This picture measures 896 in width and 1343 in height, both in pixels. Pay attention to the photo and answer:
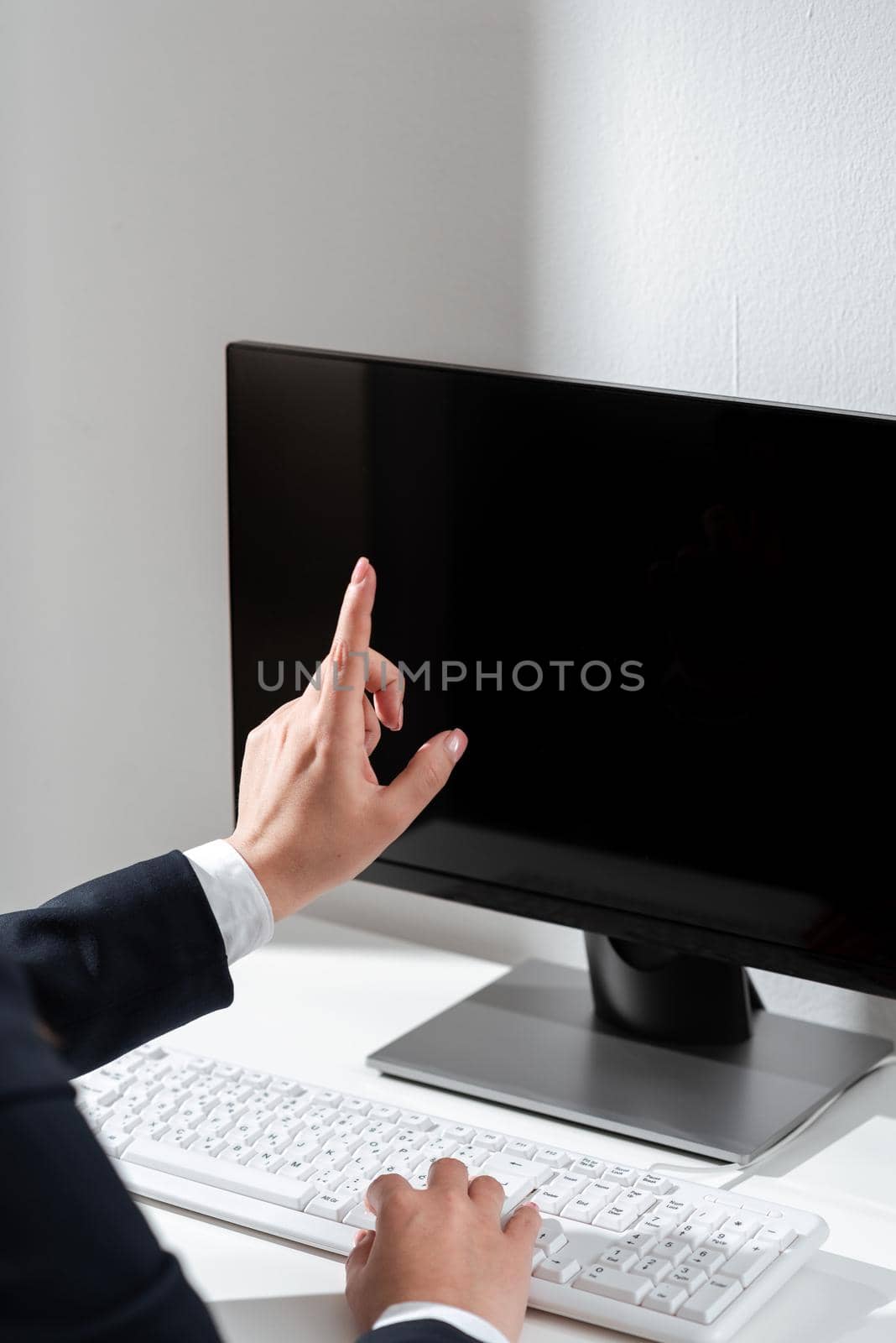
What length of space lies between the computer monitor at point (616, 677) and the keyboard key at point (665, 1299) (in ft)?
0.64

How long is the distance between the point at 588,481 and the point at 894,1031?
43 centimetres

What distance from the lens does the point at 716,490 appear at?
0.98m

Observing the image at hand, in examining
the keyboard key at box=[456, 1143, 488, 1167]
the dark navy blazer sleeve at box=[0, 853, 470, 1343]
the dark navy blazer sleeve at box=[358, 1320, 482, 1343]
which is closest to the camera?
the dark navy blazer sleeve at box=[0, 853, 470, 1343]

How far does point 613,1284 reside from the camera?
83cm

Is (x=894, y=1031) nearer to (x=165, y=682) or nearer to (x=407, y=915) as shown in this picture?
(x=407, y=915)

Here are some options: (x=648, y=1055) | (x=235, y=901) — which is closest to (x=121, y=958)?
(x=235, y=901)

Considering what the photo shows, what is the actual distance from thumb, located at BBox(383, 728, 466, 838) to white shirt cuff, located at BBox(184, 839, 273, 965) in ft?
0.27

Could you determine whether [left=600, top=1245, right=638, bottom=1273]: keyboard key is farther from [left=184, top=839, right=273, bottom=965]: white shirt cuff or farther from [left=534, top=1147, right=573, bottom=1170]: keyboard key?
[left=184, top=839, right=273, bottom=965]: white shirt cuff

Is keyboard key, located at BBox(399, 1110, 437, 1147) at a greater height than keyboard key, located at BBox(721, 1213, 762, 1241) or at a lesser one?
greater

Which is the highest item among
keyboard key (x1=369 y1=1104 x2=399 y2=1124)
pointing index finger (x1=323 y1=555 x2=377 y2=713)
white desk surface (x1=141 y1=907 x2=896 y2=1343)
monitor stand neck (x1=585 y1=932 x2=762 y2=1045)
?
pointing index finger (x1=323 y1=555 x2=377 y2=713)

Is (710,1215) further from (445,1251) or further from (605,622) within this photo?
(605,622)

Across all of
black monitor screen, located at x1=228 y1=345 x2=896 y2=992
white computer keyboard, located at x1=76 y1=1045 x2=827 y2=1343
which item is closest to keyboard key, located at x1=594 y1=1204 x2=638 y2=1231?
white computer keyboard, located at x1=76 y1=1045 x2=827 y2=1343

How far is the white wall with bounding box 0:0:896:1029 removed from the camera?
1.08 meters

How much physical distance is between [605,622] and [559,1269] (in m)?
0.38
